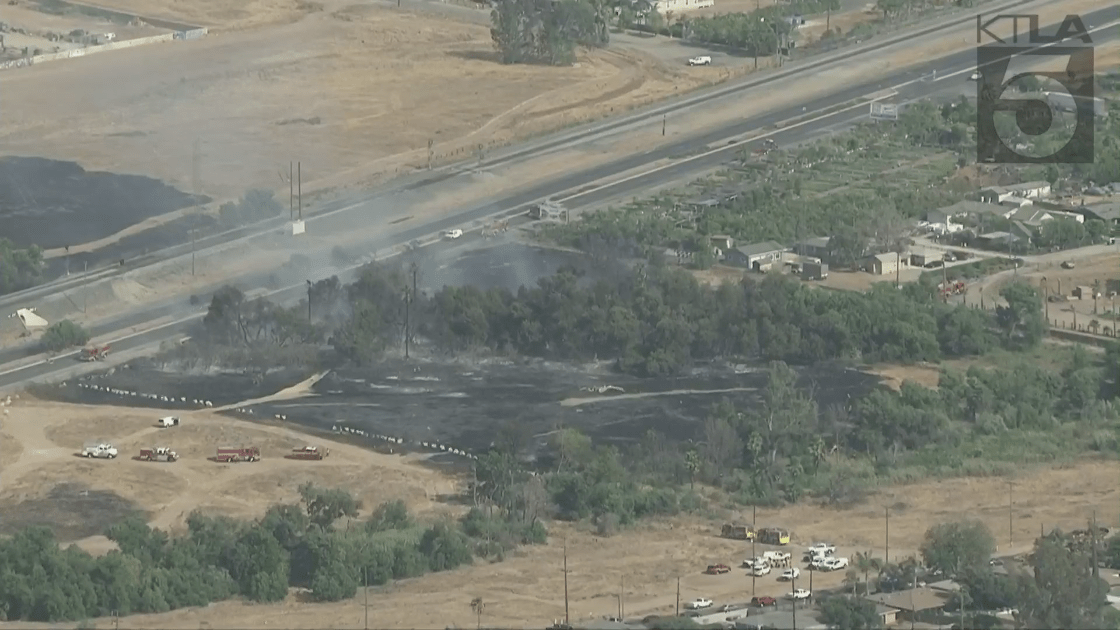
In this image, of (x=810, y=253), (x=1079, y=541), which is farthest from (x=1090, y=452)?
(x=810, y=253)

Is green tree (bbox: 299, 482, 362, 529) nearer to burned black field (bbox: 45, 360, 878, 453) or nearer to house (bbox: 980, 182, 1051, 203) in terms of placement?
burned black field (bbox: 45, 360, 878, 453)

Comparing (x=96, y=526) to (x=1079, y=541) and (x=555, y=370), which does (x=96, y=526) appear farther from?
(x=1079, y=541)

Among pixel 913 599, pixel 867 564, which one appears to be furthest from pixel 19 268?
pixel 913 599

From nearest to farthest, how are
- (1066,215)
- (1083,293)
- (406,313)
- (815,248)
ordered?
(406,313), (1083,293), (815,248), (1066,215)

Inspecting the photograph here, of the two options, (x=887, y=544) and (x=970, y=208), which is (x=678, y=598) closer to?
(x=887, y=544)

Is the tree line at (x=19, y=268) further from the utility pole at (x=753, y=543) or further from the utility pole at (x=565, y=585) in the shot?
the utility pole at (x=753, y=543)

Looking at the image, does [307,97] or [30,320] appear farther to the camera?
[307,97]

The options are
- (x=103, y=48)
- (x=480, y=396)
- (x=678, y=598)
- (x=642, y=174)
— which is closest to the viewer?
(x=678, y=598)

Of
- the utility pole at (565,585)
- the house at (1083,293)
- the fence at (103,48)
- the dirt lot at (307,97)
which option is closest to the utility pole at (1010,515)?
Result: the utility pole at (565,585)
